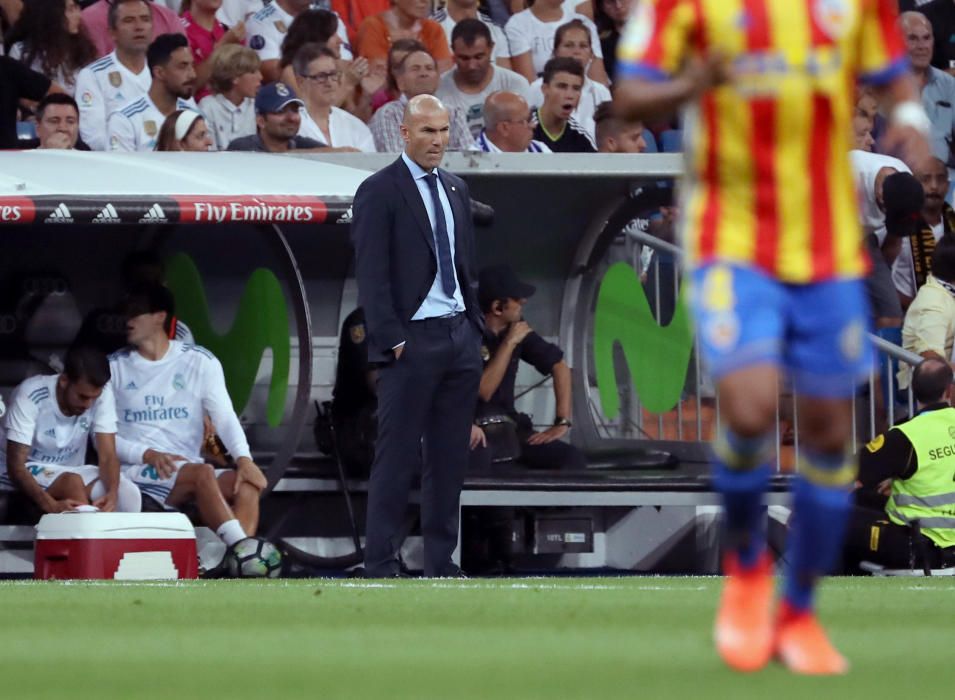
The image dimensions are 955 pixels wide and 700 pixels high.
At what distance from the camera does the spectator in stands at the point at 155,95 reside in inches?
445

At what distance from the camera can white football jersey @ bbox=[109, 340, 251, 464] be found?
10586mm

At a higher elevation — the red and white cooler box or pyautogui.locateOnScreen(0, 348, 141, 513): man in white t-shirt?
pyautogui.locateOnScreen(0, 348, 141, 513): man in white t-shirt

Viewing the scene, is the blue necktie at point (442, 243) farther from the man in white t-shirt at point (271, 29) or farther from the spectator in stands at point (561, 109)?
the man in white t-shirt at point (271, 29)

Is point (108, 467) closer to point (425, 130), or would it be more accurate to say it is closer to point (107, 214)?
point (107, 214)

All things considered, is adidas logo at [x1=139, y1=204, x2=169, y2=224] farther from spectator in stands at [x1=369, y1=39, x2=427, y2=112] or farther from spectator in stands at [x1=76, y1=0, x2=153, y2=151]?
spectator in stands at [x1=369, y1=39, x2=427, y2=112]

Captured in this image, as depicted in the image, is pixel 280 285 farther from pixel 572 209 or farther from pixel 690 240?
pixel 690 240

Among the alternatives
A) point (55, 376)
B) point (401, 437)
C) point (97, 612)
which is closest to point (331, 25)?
point (55, 376)

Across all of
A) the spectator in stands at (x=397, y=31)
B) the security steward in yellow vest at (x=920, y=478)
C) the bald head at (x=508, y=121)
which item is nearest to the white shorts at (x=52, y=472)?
Answer: the bald head at (x=508, y=121)

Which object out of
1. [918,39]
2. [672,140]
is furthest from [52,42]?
[918,39]

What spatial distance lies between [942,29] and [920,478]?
6245 millimetres

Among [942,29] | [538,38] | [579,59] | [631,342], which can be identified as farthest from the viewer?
[942,29]

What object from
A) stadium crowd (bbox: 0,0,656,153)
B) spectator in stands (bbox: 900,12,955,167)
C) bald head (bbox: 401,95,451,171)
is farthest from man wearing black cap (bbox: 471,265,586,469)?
spectator in stands (bbox: 900,12,955,167)

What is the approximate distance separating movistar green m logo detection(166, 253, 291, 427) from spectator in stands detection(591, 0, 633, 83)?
408 cm

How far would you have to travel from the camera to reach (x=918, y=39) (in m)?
14.0
